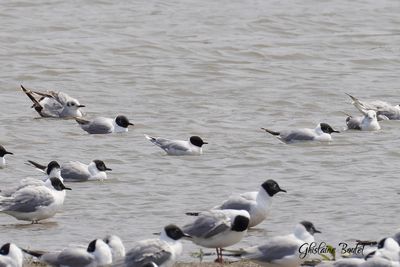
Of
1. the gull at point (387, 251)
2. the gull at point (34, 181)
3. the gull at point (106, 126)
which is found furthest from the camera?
the gull at point (106, 126)

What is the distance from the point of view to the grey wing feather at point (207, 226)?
37.0 ft

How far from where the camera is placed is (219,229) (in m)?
11.3

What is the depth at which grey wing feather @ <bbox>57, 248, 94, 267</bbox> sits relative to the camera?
34.8 ft

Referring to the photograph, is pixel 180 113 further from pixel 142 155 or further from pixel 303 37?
pixel 303 37

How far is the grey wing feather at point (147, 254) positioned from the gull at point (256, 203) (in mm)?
2062

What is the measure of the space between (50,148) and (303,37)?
37.9ft

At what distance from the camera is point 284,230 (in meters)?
13.0

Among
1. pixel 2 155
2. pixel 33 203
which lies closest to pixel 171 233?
pixel 33 203

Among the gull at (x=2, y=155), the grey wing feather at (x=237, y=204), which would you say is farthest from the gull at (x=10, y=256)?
the gull at (x=2, y=155)

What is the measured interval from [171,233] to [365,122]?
351 inches

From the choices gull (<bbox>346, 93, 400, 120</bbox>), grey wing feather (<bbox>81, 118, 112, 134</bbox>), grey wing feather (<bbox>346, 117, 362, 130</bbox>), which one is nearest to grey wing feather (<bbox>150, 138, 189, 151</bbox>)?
grey wing feather (<bbox>81, 118, 112, 134</bbox>)

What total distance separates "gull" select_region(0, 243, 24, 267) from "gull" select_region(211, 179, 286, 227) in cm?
264

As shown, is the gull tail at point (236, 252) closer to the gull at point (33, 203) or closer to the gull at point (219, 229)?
the gull at point (219, 229)

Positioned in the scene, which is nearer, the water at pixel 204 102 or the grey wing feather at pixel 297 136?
the water at pixel 204 102
